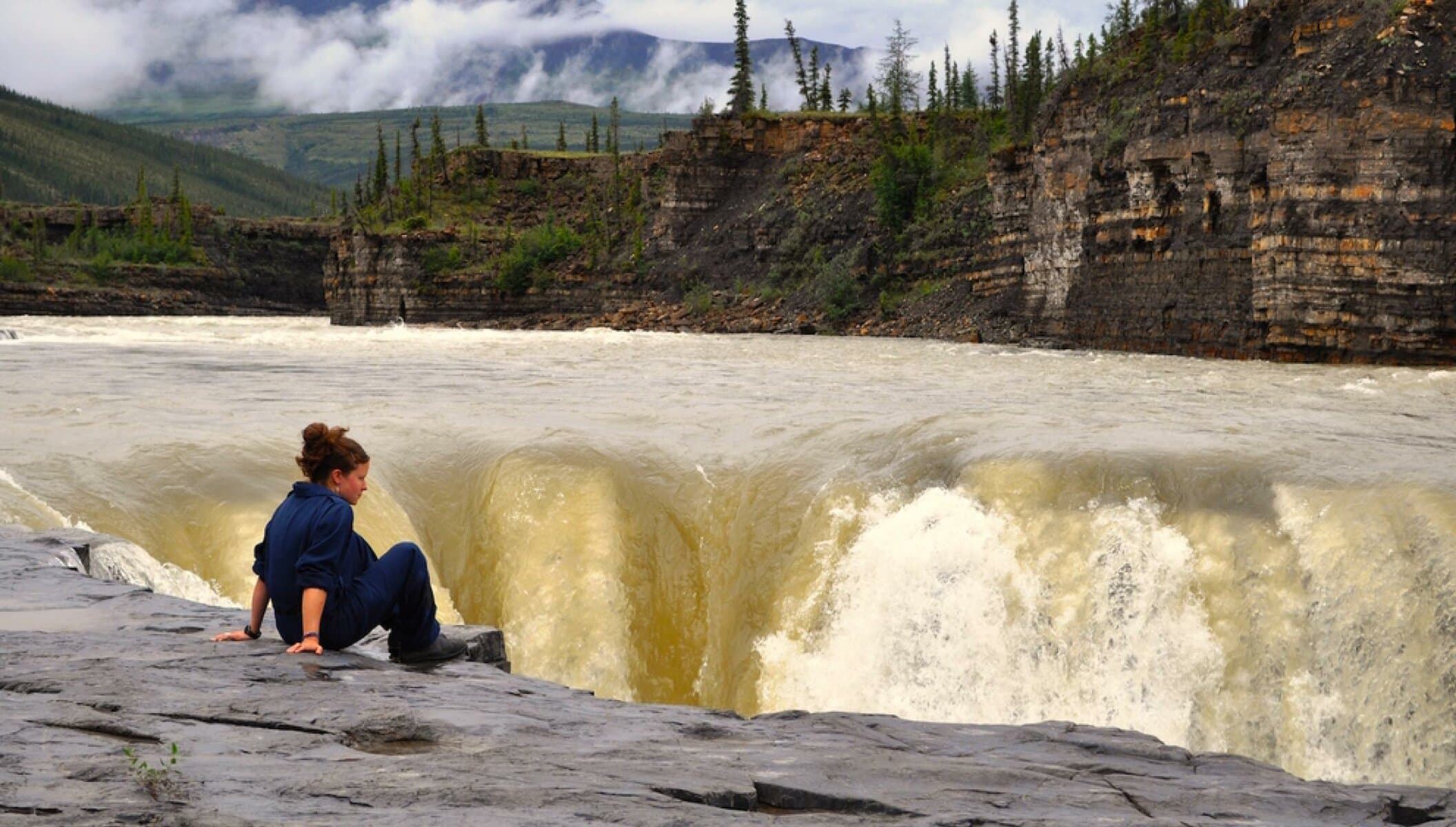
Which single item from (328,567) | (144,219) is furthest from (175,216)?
(328,567)

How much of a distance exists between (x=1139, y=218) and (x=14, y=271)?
10071 cm

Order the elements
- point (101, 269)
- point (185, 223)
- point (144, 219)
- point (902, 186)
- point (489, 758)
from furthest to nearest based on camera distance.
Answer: point (185, 223) < point (144, 219) < point (101, 269) < point (902, 186) < point (489, 758)

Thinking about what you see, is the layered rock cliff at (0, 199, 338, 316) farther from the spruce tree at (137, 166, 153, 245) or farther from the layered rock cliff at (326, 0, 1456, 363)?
the layered rock cliff at (326, 0, 1456, 363)

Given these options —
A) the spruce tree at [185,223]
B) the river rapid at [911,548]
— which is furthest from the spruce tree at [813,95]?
the river rapid at [911,548]

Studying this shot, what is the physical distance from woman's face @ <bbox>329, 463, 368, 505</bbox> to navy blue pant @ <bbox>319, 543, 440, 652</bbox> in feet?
1.41

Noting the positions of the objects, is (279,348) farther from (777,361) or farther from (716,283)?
(716,283)

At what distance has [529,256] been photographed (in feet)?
334

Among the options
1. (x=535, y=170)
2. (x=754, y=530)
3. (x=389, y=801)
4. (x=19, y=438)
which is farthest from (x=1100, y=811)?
(x=535, y=170)

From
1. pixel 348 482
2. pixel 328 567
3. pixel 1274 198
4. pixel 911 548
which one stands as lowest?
pixel 911 548

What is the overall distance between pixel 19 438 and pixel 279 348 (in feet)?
94.0

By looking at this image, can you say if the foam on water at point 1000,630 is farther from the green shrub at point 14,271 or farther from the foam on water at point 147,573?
the green shrub at point 14,271

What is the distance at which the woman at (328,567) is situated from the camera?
9.05 metres

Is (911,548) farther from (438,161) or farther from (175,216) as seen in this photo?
(175,216)

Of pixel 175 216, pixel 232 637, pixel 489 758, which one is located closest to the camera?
pixel 489 758
